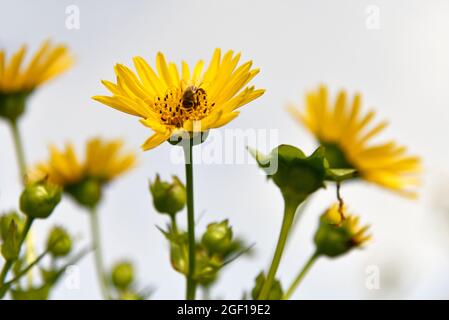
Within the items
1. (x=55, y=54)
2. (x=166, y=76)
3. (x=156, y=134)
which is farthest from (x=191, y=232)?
(x=55, y=54)

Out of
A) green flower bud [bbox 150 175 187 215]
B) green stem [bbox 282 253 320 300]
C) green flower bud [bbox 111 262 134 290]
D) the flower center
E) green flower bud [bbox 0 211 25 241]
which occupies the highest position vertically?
the flower center

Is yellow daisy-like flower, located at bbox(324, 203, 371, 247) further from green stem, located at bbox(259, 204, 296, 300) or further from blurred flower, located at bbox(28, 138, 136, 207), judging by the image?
blurred flower, located at bbox(28, 138, 136, 207)

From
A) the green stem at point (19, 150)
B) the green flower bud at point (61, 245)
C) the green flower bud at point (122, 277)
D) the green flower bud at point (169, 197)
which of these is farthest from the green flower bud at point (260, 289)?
the green flower bud at point (122, 277)

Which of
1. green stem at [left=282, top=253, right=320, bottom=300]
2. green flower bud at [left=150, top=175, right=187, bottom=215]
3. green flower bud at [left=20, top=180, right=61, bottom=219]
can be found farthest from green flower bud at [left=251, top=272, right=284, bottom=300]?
green flower bud at [left=20, top=180, right=61, bottom=219]

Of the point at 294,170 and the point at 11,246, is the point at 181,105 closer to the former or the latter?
the point at 294,170

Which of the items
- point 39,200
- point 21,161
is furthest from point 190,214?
point 21,161

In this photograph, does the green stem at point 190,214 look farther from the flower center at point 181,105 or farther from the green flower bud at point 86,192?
the green flower bud at point 86,192
